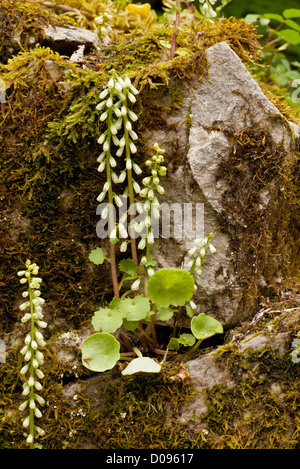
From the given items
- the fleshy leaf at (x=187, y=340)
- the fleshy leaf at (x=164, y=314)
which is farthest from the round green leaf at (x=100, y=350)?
the fleshy leaf at (x=187, y=340)

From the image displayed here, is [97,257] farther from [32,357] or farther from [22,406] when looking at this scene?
[22,406]

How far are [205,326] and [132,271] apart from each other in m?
0.51

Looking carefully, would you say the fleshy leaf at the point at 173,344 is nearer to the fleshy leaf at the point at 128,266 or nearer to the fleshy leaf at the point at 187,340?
the fleshy leaf at the point at 187,340

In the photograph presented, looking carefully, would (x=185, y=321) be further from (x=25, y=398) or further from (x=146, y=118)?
(x=146, y=118)

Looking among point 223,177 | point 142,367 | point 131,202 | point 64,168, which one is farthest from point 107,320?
point 223,177

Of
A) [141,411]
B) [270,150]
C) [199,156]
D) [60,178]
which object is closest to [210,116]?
[199,156]

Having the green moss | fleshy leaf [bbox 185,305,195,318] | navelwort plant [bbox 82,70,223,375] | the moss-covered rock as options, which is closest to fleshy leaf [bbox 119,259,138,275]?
navelwort plant [bbox 82,70,223,375]

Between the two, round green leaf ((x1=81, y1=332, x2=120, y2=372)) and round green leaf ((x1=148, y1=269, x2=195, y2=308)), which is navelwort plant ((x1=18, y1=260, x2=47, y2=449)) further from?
round green leaf ((x1=148, y1=269, x2=195, y2=308))

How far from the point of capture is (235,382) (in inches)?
84.3

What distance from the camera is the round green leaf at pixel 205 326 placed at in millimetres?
2205

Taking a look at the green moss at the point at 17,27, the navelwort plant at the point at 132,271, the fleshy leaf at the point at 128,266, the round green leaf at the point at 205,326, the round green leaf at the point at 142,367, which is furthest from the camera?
the green moss at the point at 17,27

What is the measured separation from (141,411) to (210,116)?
1720 millimetres

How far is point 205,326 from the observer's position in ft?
7.32

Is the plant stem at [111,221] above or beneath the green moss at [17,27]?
beneath
